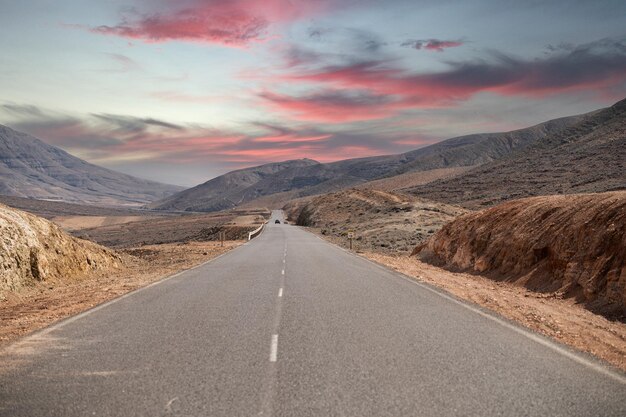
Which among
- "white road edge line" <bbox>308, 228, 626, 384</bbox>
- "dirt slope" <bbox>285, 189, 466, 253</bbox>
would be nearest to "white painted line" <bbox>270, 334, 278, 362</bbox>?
"white road edge line" <bbox>308, 228, 626, 384</bbox>

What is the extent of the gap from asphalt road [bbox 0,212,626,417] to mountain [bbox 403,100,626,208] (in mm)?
65593

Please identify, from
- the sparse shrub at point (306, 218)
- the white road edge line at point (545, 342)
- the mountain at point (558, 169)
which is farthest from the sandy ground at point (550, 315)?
the sparse shrub at point (306, 218)

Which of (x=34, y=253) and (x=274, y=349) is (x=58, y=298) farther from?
(x=274, y=349)

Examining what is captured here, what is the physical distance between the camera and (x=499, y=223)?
1967cm

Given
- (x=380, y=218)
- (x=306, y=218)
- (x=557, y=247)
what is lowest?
(x=557, y=247)

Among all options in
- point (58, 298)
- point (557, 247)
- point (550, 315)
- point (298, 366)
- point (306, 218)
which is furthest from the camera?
point (306, 218)

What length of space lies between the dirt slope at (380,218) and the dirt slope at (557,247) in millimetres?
10760

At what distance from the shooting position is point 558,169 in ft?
304

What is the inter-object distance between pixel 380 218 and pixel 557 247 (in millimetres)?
45393

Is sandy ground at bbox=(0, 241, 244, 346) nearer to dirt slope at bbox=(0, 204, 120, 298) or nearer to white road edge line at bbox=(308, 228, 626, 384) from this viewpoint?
dirt slope at bbox=(0, 204, 120, 298)

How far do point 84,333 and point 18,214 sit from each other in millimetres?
10218

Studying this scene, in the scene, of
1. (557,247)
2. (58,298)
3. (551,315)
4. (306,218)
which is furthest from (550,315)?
(306,218)

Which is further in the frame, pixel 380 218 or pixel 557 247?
pixel 380 218

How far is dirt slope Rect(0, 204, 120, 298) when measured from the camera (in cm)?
1365
